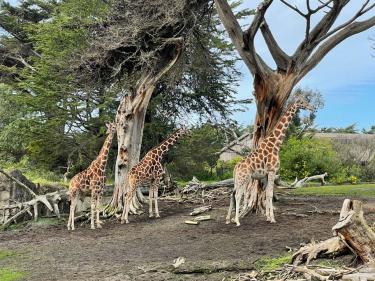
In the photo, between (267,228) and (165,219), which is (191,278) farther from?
(165,219)

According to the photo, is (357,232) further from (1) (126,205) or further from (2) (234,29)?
(1) (126,205)

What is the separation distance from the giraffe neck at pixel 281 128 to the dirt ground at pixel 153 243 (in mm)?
1619

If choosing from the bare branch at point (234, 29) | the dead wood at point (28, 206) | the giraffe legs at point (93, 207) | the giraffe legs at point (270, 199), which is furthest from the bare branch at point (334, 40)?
the dead wood at point (28, 206)

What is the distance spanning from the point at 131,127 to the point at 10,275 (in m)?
6.79

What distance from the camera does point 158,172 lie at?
14.0 meters

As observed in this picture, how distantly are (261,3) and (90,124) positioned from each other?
52.3 feet

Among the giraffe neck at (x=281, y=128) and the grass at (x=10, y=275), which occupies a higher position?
the giraffe neck at (x=281, y=128)

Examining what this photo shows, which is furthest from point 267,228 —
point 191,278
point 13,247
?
point 13,247

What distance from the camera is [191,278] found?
7707 mm

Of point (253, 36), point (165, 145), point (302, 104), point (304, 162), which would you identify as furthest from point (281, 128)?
point (304, 162)

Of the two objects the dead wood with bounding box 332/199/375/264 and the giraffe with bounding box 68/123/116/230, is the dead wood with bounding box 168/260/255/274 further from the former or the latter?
the giraffe with bounding box 68/123/116/230

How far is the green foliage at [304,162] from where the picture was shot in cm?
2580

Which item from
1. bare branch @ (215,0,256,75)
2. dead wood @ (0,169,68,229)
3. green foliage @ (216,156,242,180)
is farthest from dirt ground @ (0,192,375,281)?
green foliage @ (216,156,242,180)

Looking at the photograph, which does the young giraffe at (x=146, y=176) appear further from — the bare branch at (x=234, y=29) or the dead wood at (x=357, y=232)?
the dead wood at (x=357, y=232)
